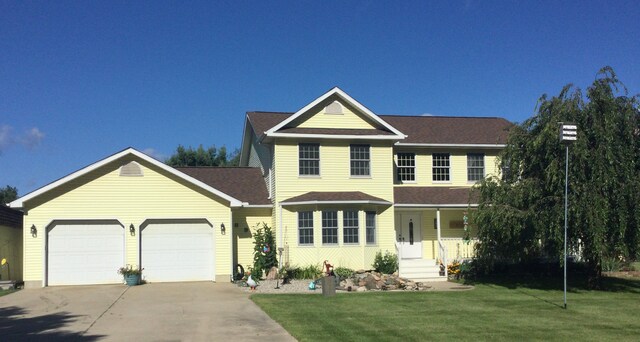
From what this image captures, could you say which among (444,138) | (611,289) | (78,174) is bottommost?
(611,289)

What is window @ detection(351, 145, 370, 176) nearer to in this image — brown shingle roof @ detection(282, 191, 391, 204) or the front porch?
brown shingle roof @ detection(282, 191, 391, 204)

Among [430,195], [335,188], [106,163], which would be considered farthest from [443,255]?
[106,163]

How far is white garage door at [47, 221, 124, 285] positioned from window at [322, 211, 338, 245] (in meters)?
7.56

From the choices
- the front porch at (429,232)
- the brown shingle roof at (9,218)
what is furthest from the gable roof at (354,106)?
the brown shingle roof at (9,218)

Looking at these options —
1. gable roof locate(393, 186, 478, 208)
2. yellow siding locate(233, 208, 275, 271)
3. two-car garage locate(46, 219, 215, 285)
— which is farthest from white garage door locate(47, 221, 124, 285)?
gable roof locate(393, 186, 478, 208)

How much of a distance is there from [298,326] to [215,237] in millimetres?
10580

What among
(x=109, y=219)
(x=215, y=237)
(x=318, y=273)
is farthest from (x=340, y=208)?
(x=109, y=219)

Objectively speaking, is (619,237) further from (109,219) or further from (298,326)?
(109,219)

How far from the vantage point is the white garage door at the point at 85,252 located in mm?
21500

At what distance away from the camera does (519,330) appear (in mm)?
12961

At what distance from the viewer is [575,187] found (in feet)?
61.3

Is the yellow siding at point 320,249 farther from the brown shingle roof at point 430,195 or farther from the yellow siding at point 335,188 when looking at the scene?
the brown shingle roof at point 430,195

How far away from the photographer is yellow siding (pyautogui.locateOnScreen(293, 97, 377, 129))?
24.6m

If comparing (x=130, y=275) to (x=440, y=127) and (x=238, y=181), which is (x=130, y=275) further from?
(x=440, y=127)
